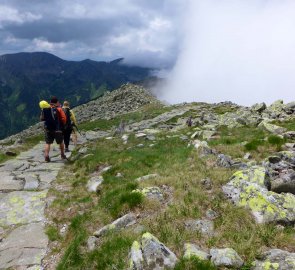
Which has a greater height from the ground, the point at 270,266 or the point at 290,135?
the point at 290,135

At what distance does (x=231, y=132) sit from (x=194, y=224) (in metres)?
17.5

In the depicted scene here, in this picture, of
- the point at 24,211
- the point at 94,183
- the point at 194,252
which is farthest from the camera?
the point at 94,183

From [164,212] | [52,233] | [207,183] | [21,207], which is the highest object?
[207,183]

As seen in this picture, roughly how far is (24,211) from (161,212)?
652cm

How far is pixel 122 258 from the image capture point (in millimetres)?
8922

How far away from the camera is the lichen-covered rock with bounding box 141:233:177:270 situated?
326 inches

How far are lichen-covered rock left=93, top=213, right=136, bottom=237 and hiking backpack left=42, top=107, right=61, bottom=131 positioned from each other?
14.0 meters

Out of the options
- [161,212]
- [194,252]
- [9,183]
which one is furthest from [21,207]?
[194,252]

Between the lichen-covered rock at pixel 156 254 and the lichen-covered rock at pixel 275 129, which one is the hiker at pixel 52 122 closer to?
the lichen-covered rock at pixel 275 129

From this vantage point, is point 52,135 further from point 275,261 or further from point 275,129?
point 275,261

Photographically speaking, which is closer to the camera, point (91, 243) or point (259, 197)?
point (91, 243)

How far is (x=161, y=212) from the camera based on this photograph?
440 inches

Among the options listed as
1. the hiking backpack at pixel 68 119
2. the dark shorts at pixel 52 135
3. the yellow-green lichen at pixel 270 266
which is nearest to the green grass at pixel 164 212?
the yellow-green lichen at pixel 270 266

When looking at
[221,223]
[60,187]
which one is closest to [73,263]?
[221,223]
